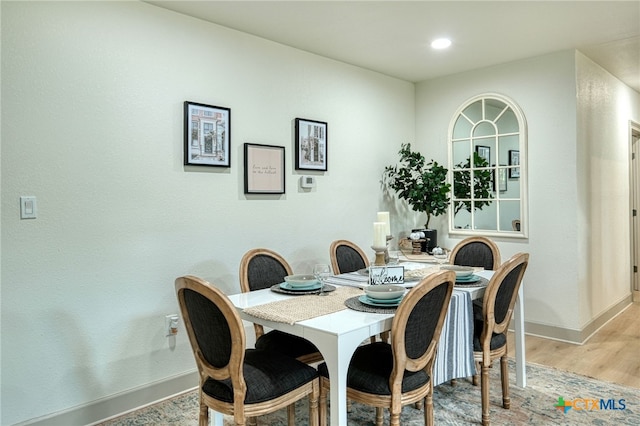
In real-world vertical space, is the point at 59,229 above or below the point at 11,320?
above

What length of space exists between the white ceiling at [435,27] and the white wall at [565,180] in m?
0.21

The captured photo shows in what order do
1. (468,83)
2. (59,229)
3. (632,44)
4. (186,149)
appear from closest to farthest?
(59,229)
(186,149)
(632,44)
(468,83)

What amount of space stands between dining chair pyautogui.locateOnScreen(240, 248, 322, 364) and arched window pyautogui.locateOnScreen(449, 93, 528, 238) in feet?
7.99

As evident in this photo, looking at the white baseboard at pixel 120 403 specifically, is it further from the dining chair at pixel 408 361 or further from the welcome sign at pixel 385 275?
the welcome sign at pixel 385 275

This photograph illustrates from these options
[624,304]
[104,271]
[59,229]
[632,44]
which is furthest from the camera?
[624,304]

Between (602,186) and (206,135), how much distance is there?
12.0ft

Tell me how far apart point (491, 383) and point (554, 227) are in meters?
1.64

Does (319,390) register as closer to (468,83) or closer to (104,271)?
(104,271)

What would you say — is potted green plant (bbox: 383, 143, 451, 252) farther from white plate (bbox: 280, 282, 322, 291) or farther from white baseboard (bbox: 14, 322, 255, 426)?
white baseboard (bbox: 14, 322, 255, 426)

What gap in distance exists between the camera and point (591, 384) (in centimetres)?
300

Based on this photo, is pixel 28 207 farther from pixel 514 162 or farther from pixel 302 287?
pixel 514 162

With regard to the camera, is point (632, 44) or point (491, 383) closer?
point (491, 383)

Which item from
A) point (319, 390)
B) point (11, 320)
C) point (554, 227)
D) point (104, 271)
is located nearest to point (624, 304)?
point (554, 227)

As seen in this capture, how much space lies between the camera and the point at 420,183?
4.42 metres
